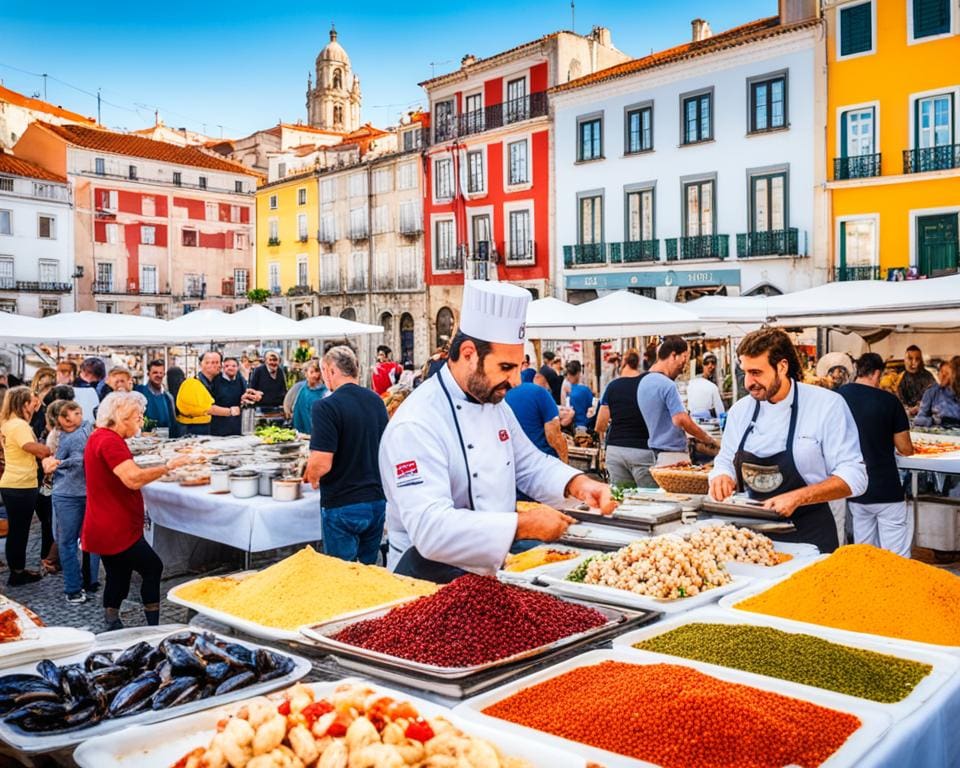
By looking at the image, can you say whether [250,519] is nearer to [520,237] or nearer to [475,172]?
[520,237]

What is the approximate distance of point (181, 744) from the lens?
79.0 inches

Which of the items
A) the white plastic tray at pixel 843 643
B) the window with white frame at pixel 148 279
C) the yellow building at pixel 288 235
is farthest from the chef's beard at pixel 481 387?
the window with white frame at pixel 148 279

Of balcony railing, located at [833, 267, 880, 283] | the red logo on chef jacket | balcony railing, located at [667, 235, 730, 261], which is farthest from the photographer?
balcony railing, located at [667, 235, 730, 261]

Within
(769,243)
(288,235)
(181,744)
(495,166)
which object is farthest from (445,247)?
(181,744)

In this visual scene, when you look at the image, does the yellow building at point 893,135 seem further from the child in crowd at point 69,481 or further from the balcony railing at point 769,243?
the child in crowd at point 69,481

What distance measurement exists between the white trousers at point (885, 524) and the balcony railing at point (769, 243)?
1709 centimetres

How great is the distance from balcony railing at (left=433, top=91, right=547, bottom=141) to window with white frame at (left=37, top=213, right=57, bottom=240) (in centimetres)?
2070

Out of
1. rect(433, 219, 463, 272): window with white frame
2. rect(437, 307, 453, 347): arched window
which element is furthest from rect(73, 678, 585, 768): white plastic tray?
rect(437, 307, 453, 347): arched window

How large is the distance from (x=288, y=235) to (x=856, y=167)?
1158 inches

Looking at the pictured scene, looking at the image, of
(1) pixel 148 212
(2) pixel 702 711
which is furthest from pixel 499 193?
(2) pixel 702 711

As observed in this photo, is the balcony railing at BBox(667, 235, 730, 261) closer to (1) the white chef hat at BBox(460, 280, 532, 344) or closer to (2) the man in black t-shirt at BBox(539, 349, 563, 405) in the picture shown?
(2) the man in black t-shirt at BBox(539, 349, 563, 405)

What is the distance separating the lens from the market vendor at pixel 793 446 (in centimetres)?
414

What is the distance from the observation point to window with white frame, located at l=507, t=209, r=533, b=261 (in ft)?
98.1

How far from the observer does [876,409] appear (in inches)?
255
